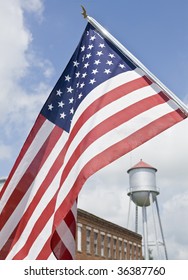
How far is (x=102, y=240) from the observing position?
41625mm

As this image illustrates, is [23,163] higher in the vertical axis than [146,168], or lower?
lower

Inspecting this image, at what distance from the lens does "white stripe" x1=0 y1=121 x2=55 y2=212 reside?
7.73 metres

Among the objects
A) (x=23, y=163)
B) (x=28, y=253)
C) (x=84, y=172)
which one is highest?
(x=23, y=163)

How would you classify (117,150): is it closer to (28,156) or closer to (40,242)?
(28,156)

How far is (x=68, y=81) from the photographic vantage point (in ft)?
25.9

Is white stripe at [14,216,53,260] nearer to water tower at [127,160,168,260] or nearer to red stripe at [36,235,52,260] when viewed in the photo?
red stripe at [36,235,52,260]

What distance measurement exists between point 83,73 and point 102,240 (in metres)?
35.1

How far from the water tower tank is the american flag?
1506 inches

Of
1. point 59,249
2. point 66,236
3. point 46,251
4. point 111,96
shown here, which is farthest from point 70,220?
point 111,96

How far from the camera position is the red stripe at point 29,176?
7.68 meters

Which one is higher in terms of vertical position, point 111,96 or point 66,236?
point 111,96

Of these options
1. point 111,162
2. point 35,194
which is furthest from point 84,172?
point 35,194
